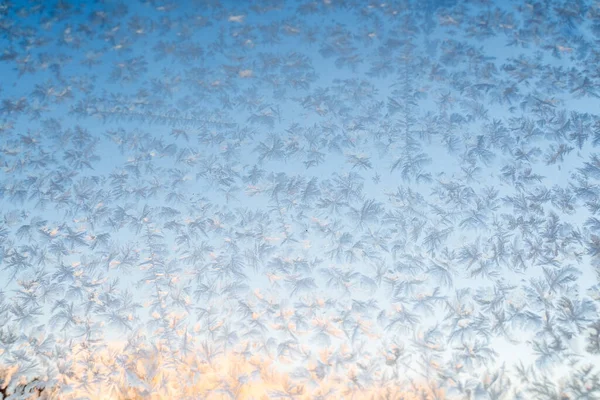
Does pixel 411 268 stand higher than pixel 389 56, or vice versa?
pixel 389 56

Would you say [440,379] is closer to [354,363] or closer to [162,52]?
[354,363]

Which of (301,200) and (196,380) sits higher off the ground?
(301,200)

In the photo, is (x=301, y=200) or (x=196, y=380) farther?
(x=301, y=200)

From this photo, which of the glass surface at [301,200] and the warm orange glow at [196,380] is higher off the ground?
the glass surface at [301,200]

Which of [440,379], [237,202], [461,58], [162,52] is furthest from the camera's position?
[162,52]

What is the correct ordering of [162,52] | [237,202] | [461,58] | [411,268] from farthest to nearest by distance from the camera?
[162,52] < [461,58] < [237,202] < [411,268]

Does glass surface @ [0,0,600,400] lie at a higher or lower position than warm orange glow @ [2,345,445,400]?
higher

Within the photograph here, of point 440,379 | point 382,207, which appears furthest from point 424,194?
point 440,379

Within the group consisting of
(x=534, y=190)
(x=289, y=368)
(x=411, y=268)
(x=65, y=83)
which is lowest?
(x=289, y=368)
